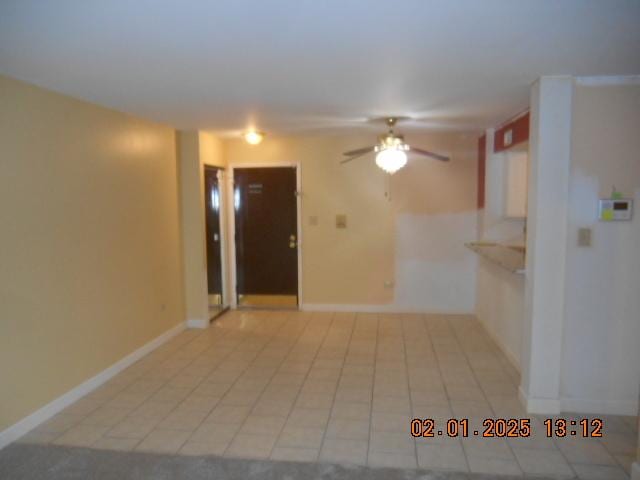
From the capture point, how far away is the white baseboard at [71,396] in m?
3.01

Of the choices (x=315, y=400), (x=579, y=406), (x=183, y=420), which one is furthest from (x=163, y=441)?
(x=579, y=406)

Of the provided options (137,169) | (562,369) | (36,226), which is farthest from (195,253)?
(562,369)

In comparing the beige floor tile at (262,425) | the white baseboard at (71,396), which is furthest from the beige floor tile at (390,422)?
the white baseboard at (71,396)

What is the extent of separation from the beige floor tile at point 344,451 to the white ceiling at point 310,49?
2397 millimetres

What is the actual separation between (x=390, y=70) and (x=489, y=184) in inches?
115

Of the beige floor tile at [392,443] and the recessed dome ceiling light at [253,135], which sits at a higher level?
the recessed dome ceiling light at [253,135]

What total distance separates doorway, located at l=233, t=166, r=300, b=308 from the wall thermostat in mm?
3902

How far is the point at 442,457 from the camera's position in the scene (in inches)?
111

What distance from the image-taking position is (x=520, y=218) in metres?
5.10

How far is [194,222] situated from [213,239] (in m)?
0.61

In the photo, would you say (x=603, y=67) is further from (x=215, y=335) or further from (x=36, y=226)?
(x=215, y=335)

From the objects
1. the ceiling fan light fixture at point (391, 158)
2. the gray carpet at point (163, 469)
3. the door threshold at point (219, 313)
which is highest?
the ceiling fan light fixture at point (391, 158)

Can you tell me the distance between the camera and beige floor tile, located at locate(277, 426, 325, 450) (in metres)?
2.96

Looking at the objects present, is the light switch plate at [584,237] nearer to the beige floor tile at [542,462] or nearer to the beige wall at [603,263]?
the beige wall at [603,263]
